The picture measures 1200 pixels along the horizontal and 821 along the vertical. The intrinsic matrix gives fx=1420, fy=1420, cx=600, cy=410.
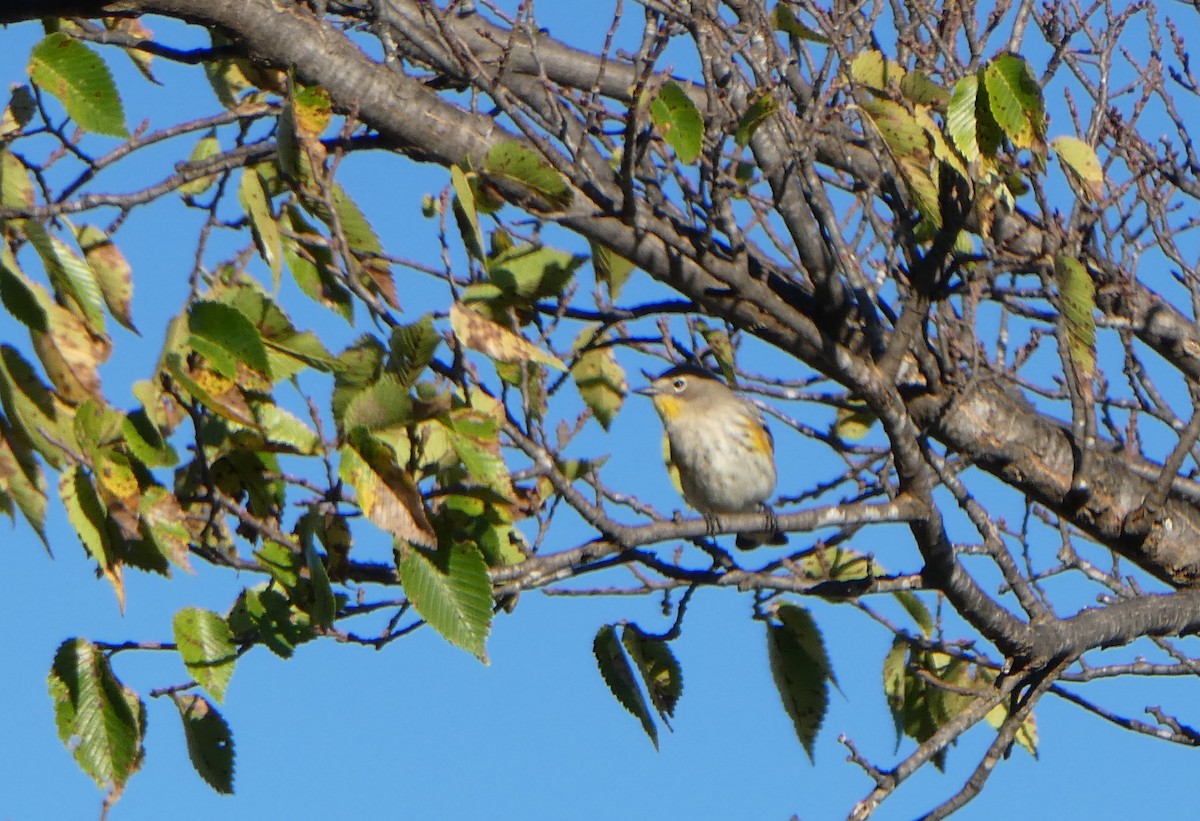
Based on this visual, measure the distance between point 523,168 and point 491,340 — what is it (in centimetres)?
63

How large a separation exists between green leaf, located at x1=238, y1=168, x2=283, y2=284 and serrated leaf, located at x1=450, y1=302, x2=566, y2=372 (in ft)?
1.33

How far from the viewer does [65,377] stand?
9.37 ft

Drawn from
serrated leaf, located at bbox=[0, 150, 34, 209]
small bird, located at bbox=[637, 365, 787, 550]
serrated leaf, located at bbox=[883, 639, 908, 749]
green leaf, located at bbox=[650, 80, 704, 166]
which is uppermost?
small bird, located at bbox=[637, 365, 787, 550]

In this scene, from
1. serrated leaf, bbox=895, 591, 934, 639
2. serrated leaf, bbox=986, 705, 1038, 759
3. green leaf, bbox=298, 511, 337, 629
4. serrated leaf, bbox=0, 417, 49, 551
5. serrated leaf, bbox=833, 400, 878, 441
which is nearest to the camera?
serrated leaf, bbox=0, 417, 49, 551

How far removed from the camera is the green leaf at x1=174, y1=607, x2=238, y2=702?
3210mm

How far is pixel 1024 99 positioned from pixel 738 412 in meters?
4.55

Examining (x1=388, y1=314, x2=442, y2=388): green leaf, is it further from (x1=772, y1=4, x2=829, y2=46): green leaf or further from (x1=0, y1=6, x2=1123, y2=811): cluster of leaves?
(x1=772, y1=4, x2=829, y2=46): green leaf

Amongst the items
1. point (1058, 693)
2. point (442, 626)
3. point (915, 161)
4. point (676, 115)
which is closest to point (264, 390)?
point (442, 626)

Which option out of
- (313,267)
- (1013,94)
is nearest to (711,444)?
(313,267)

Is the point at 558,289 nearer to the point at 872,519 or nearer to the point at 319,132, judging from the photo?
the point at 319,132

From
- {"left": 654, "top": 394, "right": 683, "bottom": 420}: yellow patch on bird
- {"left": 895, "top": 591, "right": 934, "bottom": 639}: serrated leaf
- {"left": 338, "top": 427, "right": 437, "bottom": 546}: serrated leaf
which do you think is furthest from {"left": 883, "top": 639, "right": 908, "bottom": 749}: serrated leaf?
{"left": 654, "top": 394, "right": 683, "bottom": 420}: yellow patch on bird

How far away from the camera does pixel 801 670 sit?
424 centimetres

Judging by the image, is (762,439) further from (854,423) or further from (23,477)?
(23,477)

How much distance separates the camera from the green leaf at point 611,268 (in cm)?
432
